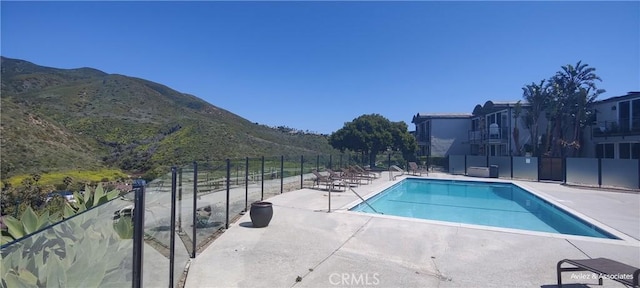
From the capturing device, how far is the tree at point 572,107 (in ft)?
75.6

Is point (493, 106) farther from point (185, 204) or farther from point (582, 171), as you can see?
point (185, 204)

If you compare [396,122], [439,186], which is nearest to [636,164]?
[439,186]

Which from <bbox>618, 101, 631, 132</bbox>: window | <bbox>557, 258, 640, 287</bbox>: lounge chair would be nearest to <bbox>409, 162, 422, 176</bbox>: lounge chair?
<bbox>618, 101, 631, 132</bbox>: window

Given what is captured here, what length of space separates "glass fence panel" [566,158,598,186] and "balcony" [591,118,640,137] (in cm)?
663

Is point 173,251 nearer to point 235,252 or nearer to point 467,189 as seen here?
point 235,252

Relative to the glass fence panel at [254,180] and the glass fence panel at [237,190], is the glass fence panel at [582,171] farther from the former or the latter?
the glass fence panel at [237,190]

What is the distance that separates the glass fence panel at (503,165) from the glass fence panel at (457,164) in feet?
7.93

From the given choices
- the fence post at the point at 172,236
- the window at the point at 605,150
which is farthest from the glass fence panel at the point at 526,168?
the fence post at the point at 172,236

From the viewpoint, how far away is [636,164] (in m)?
15.0

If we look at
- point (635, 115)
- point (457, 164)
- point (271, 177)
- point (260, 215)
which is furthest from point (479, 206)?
point (635, 115)

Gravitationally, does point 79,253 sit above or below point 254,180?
above

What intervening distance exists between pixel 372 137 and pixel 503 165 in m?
9.38

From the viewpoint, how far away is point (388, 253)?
5.62 m

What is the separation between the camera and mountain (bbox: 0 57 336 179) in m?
20.0
